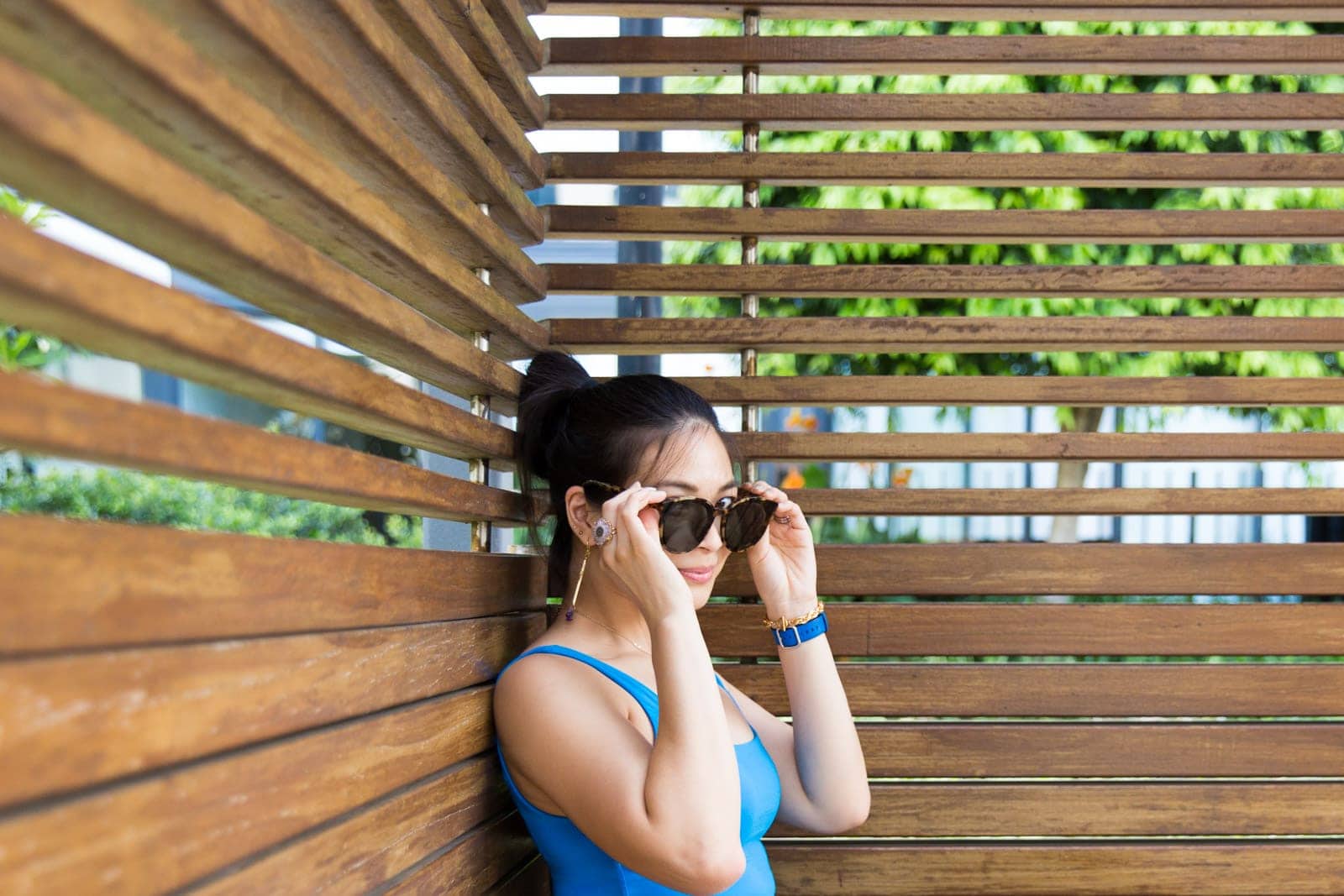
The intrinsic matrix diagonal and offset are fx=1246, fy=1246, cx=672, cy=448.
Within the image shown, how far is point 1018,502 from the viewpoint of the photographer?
276cm

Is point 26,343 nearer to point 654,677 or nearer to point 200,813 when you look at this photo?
point 654,677

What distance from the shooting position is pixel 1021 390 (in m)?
2.82

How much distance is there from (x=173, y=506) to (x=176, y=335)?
555cm

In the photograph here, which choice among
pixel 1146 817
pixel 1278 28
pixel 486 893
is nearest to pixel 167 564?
pixel 486 893

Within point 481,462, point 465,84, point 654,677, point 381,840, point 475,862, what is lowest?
point 475,862

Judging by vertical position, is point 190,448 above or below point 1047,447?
below

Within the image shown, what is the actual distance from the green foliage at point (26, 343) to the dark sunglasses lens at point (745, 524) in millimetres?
1303

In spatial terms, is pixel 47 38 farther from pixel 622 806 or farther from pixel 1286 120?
pixel 1286 120

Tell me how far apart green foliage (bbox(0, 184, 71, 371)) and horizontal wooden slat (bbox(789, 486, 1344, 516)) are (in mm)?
1663

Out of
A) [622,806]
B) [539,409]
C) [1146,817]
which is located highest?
[539,409]

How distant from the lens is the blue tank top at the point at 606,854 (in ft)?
6.46

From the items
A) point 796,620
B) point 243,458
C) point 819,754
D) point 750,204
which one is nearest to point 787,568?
point 796,620

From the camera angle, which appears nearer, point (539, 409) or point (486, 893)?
point (486, 893)

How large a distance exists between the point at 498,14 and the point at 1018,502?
1.50 m
